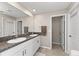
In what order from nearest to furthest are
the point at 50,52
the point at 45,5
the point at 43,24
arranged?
the point at 45,5 < the point at 50,52 < the point at 43,24

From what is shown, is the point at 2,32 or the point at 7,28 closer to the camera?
the point at 2,32

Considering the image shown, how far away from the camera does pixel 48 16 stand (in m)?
3.76

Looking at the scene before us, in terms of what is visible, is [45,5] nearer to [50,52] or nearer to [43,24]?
[43,24]

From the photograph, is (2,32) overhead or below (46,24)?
below

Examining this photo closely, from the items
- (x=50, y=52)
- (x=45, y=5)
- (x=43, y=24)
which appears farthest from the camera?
(x=43, y=24)

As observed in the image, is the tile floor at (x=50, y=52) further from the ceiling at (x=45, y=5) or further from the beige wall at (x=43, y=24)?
the ceiling at (x=45, y=5)

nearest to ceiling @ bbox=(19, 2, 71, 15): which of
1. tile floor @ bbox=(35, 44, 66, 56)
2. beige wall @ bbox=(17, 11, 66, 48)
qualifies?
beige wall @ bbox=(17, 11, 66, 48)

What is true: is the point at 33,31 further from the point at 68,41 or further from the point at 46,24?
the point at 68,41

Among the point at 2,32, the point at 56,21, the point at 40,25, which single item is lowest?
the point at 2,32

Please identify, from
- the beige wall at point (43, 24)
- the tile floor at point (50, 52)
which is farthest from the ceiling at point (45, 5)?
the tile floor at point (50, 52)

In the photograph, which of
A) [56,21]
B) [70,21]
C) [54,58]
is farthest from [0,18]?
[56,21]

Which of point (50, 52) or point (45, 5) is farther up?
point (45, 5)

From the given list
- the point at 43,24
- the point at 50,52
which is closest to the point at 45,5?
the point at 43,24

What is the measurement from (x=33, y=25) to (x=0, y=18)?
224 centimetres
